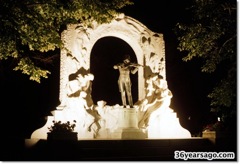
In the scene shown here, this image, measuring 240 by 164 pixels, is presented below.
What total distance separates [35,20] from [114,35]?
240 inches

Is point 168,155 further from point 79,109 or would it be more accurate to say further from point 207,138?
point 79,109

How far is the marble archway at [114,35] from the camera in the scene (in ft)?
50.8

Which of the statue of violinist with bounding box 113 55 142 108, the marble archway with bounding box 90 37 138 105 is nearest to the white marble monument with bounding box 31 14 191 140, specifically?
the statue of violinist with bounding box 113 55 142 108

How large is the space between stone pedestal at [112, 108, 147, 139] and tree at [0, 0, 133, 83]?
4018mm

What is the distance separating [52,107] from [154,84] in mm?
11509

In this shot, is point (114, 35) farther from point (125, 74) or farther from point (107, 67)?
point (107, 67)

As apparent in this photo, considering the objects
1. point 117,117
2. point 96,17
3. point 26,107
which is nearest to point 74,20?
point 96,17

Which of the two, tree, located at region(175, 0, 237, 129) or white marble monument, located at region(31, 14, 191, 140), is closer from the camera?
tree, located at region(175, 0, 237, 129)

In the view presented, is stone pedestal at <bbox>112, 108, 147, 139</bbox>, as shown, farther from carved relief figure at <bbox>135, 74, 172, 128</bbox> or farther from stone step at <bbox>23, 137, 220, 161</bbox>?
stone step at <bbox>23, 137, 220, 161</bbox>

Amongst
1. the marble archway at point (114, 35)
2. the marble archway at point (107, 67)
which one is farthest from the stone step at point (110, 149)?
the marble archway at point (107, 67)

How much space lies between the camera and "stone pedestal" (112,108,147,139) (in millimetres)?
14867

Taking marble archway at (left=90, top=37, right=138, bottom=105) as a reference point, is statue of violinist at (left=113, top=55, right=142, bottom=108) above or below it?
below

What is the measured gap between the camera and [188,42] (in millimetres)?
13070

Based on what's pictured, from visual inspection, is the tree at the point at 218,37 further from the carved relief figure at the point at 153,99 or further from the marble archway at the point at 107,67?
the marble archway at the point at 107,67
